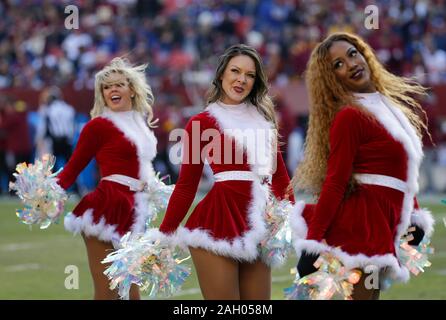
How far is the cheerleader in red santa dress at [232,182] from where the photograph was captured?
4.56 meters

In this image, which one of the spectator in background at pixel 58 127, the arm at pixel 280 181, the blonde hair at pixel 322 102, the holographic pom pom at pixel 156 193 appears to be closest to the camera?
the blonde hair at pixel 322 102

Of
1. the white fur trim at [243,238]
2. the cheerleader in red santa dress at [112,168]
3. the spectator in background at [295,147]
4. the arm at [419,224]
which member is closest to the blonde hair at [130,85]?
the cheerleader in red santa dress at [112,168]

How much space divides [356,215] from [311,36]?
13834 mm

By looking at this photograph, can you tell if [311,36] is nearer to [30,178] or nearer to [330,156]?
[30,178]

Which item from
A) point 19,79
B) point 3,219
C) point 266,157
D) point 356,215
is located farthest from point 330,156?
point 19,79

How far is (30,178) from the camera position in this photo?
6074mm

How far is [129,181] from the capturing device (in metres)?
6.12

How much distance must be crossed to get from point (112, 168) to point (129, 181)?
14cm

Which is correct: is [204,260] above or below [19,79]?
below

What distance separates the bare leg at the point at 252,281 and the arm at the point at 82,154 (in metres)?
1.70

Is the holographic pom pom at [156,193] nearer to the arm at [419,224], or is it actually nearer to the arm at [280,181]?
the arm at [280,181]

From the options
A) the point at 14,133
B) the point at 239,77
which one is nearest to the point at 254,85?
the point at 239,77

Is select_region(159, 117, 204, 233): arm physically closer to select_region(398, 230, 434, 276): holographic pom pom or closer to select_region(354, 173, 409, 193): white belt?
select_region(354, 173, 409, 193): white belt

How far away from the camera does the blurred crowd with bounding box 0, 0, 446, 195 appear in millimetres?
16281
